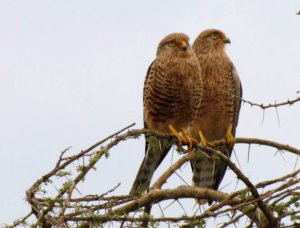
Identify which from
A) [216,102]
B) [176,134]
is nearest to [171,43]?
[216,102]

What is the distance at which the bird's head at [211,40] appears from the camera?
9430 millimetres

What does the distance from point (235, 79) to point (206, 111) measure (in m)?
0.52

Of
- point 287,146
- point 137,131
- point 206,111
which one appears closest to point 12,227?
point 137,131

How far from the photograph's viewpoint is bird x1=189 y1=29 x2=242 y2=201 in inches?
348

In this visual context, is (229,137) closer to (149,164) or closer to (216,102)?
(216,102)

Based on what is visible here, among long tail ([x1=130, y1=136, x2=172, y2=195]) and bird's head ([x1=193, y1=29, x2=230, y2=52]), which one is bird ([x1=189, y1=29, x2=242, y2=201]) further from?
long tail ([x1=130, y1=136, x2=172, y2=195])

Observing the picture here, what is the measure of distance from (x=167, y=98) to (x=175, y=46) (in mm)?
689

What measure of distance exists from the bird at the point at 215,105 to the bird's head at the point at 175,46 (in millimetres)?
818

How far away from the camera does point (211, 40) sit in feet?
31.2

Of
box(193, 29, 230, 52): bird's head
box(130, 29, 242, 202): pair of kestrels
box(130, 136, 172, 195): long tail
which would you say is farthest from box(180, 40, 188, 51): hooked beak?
box(193, 29, 230, 52): bird's head

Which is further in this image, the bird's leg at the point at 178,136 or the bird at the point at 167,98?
the bird at the point at 167,98

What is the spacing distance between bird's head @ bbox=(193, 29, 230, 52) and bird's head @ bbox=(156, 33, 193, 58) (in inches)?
49.1

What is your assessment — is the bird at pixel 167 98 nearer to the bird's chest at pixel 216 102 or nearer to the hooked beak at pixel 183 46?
the hooked beak at pixel 183 46

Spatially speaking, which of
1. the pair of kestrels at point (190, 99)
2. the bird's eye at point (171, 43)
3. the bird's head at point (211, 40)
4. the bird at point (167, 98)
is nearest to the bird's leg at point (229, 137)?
the pair of kestrels at point (190, 99)
